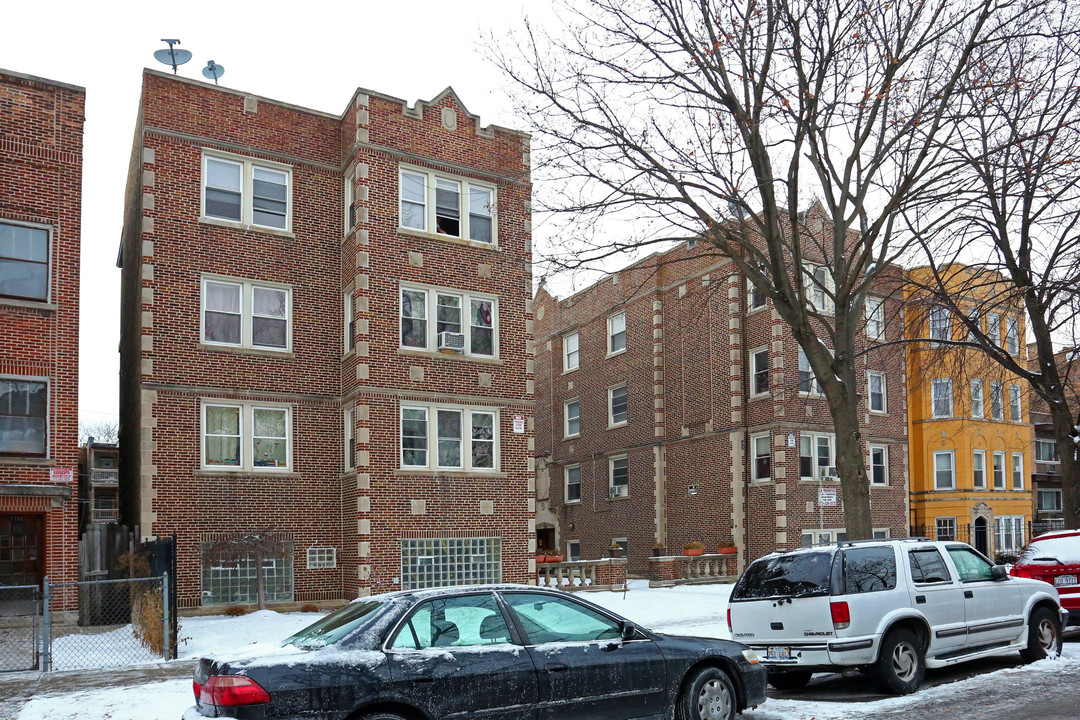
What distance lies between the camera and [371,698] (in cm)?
723

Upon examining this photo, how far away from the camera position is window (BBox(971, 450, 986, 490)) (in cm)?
3581

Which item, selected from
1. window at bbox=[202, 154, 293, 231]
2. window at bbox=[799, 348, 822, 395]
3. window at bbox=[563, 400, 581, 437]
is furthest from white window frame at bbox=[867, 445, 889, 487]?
window at bbox=[202, 154, 293, 231]

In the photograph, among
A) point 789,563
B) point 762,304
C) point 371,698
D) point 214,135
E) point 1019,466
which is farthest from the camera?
point 1019,466

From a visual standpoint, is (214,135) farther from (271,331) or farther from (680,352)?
(680,352)

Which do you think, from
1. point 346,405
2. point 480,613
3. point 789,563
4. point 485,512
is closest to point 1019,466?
point 485,512

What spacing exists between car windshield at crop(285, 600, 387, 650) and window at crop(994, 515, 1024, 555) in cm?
3288

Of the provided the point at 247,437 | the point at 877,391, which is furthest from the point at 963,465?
the point at 247,437

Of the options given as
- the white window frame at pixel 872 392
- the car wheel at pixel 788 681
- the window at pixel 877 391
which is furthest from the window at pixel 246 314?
the window at pixel 877 391

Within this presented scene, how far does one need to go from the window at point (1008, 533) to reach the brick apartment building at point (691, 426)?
5.58 meters

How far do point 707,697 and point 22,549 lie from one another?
50.7 feet

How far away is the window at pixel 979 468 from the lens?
35.8m

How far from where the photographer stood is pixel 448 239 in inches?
935

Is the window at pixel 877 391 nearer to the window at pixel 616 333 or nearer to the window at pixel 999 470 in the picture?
the window at pixel 999 470

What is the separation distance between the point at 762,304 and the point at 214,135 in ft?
55.0
